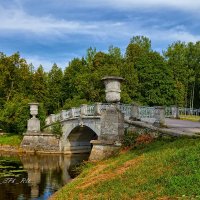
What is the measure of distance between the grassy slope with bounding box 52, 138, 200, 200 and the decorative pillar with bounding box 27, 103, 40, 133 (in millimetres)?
18927

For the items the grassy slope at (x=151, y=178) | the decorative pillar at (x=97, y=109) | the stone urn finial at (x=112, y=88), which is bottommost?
the grassy slope at (x=151, y=178)

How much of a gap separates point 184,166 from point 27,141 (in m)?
22.7

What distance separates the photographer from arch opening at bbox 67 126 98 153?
30.9m

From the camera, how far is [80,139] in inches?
1277

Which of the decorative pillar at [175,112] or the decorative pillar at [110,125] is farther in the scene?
the decorative pillar at [175,112]

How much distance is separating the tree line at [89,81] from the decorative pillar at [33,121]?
1.48 meters

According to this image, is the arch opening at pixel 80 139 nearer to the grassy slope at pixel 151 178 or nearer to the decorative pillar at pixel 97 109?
the decorative pillar at pixel 97 109

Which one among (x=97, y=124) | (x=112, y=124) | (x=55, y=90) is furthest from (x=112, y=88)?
(x=55, y=90)

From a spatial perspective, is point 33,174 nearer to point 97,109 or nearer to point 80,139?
point 97,109

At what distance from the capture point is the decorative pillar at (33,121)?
104 ft

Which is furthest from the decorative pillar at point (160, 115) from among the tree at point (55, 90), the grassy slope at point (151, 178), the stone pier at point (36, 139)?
the tree at point (55, 90)

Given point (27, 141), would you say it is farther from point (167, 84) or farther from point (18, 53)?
point (167, 84)

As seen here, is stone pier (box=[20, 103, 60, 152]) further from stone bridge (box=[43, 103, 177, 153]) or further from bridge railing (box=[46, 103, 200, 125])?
bridge railing (box=[46, 103, 200, 125])

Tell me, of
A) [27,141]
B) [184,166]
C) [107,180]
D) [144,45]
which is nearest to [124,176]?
[107,180]
